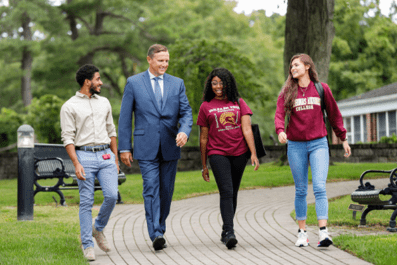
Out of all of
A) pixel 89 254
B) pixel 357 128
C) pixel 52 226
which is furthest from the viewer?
pixel 357 128

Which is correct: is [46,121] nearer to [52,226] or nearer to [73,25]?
[73,25]

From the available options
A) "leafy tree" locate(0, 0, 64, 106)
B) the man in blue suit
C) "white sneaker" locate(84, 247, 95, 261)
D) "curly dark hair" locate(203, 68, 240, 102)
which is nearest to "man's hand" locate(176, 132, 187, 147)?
the man in blue suit

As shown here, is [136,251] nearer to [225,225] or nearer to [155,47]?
[225,225]

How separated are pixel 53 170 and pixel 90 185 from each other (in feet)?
20.1

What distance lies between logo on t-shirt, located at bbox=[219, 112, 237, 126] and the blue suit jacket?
0.34 meters

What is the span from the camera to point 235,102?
5746 millimetres

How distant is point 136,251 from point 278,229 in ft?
6.55

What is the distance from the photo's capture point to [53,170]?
10977 mm

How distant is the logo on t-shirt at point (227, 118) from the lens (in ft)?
18.5

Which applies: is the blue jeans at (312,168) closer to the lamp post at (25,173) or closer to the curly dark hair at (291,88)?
the curly dark hair at (291,88)

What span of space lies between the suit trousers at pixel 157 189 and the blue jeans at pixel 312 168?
50.6 inches

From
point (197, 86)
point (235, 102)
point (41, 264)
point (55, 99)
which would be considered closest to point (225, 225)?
point (235, 102)

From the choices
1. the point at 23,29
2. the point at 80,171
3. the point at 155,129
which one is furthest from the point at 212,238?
the point at 23,29

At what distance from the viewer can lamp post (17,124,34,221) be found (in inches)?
296
